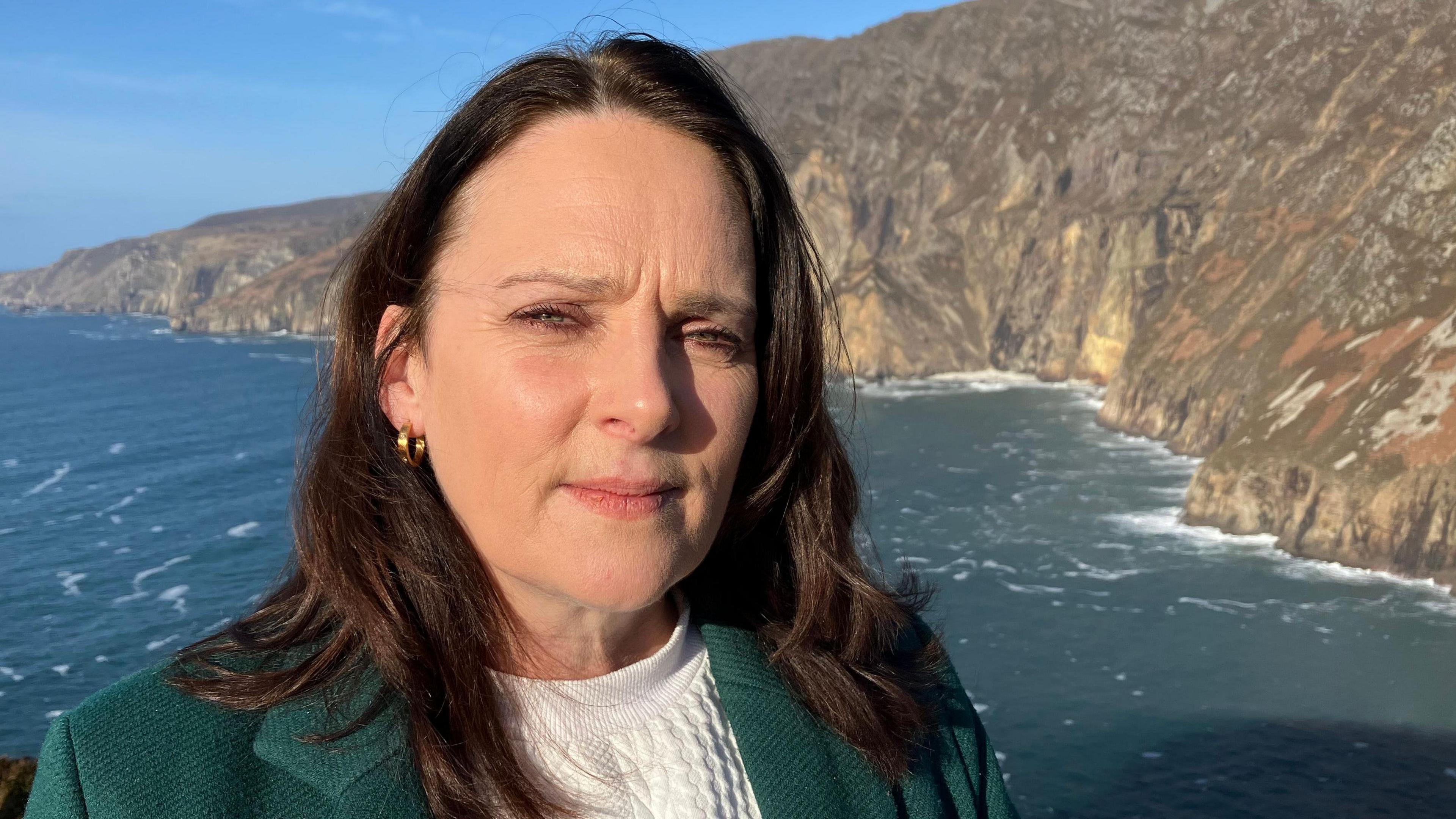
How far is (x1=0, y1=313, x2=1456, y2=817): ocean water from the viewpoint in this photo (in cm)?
2752

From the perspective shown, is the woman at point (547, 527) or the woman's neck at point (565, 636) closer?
the woman at point (547, 527)

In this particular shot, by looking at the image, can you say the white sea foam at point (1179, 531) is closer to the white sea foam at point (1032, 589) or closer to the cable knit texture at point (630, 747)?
the white sea foam at point (1032, 589)

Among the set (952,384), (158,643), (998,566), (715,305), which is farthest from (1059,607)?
(952,384)

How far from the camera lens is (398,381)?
83.8 inches

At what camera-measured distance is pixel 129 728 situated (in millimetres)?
1705

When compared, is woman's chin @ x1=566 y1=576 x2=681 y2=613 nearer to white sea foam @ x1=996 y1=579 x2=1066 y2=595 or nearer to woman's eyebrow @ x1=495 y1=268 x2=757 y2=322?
woman's eyebrow @ x1=495 y1=268 x2=757 y2=322

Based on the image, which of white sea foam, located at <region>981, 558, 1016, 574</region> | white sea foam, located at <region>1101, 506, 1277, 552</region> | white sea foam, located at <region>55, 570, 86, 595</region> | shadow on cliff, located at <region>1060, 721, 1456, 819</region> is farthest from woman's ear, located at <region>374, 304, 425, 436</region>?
white sea foam, located at <region>55, 570, 86, 595</region>

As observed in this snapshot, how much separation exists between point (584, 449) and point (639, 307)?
265 millimetres

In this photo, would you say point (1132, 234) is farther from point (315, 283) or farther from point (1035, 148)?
point (315, 283)

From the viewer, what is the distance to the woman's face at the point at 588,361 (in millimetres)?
1846

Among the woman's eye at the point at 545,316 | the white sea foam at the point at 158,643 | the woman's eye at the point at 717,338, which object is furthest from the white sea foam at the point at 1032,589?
the woman's eye at the point at 545,316

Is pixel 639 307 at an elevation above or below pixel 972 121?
below

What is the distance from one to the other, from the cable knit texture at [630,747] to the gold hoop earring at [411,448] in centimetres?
44

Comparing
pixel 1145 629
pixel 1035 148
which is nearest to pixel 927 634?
pixel 1145 629
